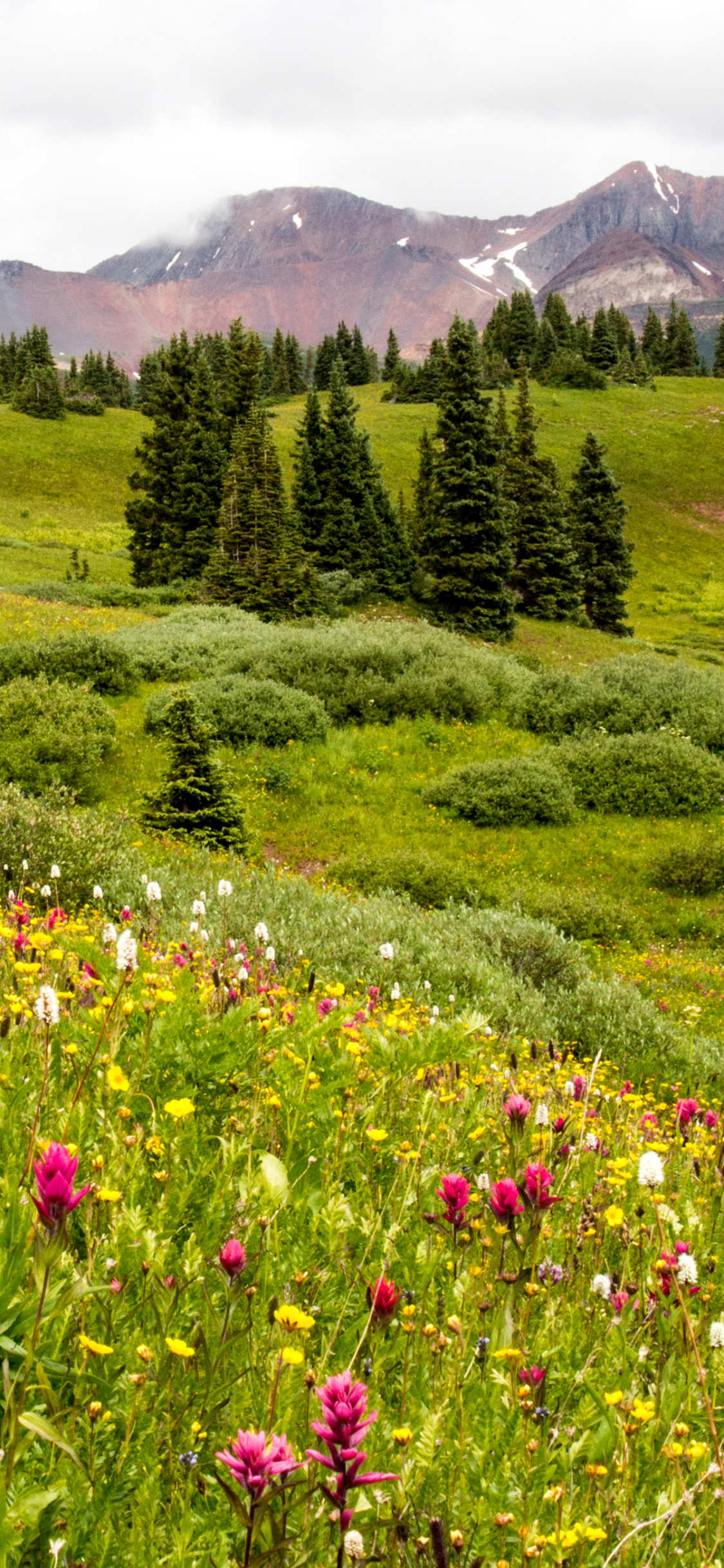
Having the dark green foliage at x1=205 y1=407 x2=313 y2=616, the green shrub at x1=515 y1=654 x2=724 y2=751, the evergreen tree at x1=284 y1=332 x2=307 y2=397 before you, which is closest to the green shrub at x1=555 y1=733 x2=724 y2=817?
the green shrub at x1=515 y1=654 x2=724 y2=751

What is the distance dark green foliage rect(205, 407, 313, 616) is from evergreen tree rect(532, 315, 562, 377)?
208 feet

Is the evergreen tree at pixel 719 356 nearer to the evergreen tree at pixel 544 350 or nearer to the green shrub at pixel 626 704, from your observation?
the evergreen tree at pixel 544 350

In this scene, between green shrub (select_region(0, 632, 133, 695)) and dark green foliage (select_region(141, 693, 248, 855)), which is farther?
green shrub (select_region(0, 632, 133, 695))

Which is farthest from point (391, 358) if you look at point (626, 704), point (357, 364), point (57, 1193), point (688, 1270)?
point (57, 1193)

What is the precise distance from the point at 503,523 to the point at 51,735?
82.5 feet

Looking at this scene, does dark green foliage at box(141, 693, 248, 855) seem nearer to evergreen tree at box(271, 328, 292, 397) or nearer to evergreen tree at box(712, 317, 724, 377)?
evergreen tree at box(271, 328, 292, 397)

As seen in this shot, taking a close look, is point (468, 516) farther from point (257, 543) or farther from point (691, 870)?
point (691, 870)

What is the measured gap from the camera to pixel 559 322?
93000mm

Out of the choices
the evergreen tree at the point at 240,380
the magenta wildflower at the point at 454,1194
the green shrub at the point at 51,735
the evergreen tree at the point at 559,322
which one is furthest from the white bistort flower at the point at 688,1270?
the evergreen tree at the point at 559,322

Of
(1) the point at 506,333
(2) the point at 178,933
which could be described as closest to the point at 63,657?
(2) the point at 178,933

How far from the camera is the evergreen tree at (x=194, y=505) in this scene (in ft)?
125

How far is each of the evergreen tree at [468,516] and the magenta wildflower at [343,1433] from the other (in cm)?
3312

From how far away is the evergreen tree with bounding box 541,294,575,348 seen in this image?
299 feet

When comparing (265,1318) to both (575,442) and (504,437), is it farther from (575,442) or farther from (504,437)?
(575,442)
